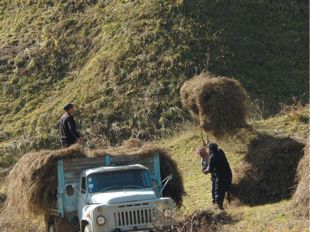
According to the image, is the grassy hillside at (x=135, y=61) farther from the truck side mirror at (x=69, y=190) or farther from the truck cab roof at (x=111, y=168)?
the truck cab roof at (x=111, y=168)

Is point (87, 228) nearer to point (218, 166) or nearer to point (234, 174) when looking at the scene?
point (218, 166)

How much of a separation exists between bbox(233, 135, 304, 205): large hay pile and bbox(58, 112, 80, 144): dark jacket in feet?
13.1

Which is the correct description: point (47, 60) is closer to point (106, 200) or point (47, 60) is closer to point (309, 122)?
point (309, 122)

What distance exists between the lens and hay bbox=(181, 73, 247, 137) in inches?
648

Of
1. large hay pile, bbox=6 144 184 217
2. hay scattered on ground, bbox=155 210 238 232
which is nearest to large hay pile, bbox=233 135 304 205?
hay scattered on ground, bbox=155 210 238 232

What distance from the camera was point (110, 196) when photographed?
42.5ft

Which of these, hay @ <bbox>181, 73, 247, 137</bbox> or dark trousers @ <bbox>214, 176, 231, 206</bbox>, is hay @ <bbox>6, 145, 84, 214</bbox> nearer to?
dark trousers @ <bbox>214, 176, 231, 206</bbox>

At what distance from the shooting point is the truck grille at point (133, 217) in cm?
1266

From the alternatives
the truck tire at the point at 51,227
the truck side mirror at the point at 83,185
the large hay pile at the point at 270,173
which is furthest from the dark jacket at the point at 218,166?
the truck tire at the point at 51,227

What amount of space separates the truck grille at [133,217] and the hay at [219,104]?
176 inches

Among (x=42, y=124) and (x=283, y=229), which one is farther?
(x=42, y=124)

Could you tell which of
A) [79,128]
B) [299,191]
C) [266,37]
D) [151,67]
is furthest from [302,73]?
[299,191]

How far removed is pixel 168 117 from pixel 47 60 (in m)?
8.89

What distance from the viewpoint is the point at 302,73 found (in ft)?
96.9
